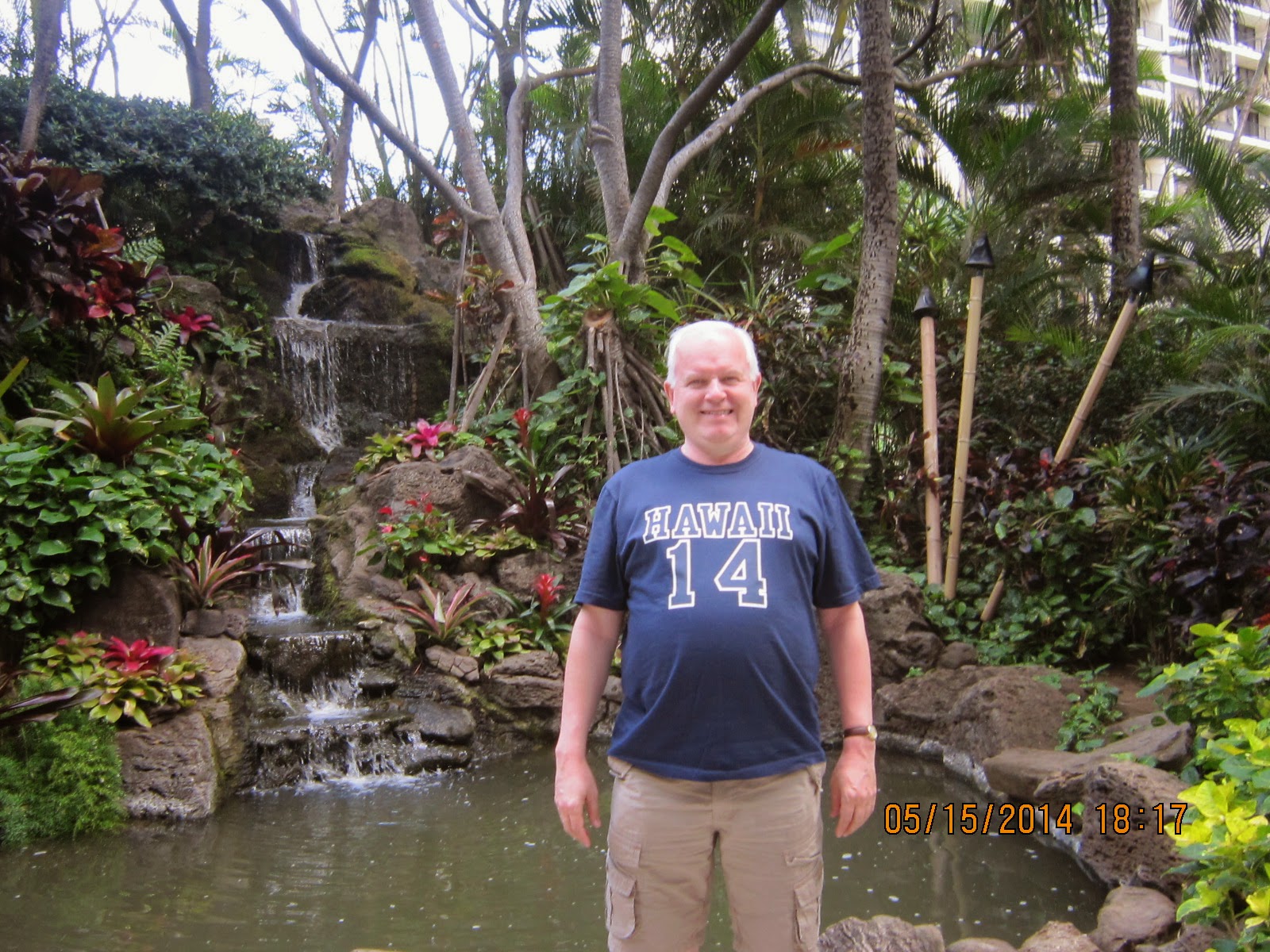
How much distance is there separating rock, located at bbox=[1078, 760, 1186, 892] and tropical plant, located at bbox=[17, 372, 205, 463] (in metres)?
5.03

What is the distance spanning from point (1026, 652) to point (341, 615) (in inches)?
166

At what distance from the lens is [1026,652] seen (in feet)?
20.0

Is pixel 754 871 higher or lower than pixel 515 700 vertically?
higher

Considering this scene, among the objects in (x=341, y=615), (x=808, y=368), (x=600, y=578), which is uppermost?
(x=808, y=368)

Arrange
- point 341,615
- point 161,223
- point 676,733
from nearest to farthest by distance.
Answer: point 676,733, point 341,615, point 161,223

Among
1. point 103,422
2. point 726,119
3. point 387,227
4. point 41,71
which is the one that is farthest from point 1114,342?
point 387,227

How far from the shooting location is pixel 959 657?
6.00m

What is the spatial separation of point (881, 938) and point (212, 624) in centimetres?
438

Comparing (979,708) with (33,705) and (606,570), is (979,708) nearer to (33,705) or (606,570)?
(606,570)

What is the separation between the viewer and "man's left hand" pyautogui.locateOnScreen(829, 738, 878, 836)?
1.98 m

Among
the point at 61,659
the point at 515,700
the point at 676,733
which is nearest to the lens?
the point at 676,733

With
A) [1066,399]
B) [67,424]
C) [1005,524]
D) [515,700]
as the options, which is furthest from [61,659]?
[1066,399]

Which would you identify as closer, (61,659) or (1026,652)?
(61,659)

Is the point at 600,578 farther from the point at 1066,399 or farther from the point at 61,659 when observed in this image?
the point at 1066,399
